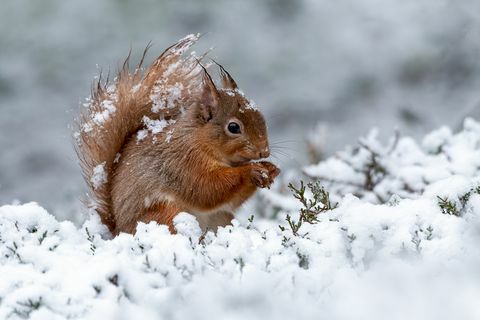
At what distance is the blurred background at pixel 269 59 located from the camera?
6.66m

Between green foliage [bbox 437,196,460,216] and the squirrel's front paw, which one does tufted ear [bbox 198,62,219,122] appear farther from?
green foliage [bbox 437,196,460,216]

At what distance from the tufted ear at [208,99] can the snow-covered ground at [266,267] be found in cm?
64

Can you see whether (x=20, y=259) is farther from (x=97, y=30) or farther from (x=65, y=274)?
(x=97, y=30)

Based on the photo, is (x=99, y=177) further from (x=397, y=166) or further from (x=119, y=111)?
(x=397, y=166)

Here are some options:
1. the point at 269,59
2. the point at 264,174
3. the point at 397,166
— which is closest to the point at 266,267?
the point at 264,174

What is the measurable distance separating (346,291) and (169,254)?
0.50m

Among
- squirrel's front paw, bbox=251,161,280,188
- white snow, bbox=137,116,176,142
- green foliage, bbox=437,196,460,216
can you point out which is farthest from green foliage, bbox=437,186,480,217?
white snow, bbox=137,116,176,142

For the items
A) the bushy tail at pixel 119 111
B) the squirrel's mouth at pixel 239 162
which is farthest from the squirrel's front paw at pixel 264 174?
the bushy tail at pixel 119 111

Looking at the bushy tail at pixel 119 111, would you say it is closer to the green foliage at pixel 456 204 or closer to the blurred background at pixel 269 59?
the green foliage at pixel 456 204

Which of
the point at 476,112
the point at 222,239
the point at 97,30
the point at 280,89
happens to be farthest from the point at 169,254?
the point at 97,30

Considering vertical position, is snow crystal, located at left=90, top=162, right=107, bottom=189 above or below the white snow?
below

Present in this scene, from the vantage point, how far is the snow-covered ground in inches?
79.4

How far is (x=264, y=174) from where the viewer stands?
122 inches

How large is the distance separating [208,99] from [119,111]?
33 centimetres
